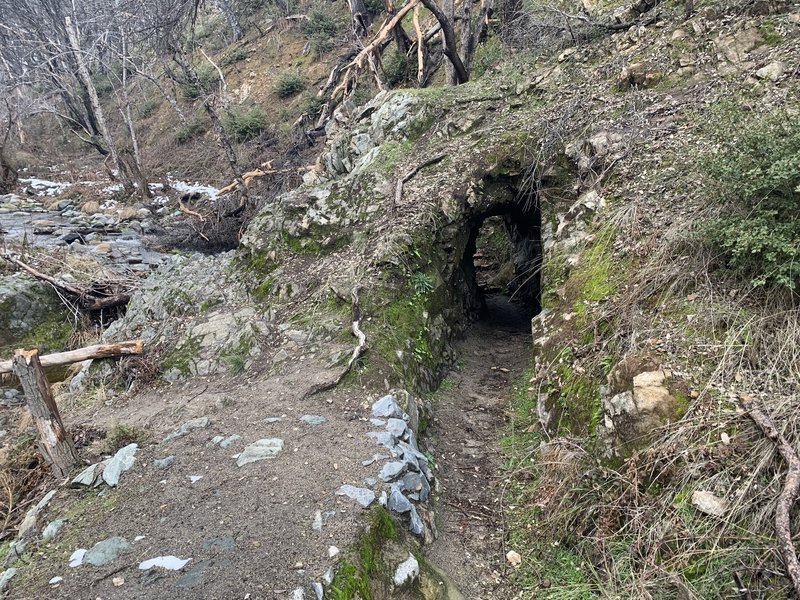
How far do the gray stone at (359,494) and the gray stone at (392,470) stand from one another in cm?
24

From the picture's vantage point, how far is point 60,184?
835 inches

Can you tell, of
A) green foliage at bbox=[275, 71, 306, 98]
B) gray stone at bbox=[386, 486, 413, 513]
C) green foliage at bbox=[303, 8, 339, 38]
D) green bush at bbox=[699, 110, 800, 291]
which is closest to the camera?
green bush at bbox=[699, 110, 800, 291]

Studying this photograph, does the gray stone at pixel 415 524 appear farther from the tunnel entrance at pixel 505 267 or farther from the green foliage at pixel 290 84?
the green foliage at pixel 290 84

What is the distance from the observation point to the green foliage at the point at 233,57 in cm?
2705

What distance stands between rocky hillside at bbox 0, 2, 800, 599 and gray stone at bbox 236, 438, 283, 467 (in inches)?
1.0

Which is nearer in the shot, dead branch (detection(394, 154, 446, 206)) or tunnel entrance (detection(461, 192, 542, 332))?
dead branch (detection(394, 154, 446, 206))

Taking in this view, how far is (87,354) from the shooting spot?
5547 millimetres

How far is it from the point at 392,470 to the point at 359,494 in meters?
0.42

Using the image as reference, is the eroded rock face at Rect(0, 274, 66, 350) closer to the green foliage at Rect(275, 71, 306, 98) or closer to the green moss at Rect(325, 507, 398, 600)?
the green moss at Rect(325, 507, 398, 600)

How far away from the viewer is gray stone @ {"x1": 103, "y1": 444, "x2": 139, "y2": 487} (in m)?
4.08

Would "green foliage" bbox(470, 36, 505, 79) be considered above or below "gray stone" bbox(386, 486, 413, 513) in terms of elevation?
above

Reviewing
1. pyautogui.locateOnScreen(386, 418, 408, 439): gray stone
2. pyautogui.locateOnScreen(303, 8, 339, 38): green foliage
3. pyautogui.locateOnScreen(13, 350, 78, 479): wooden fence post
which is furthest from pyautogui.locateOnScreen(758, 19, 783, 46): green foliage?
pyautogui.locateOnScreen(303, 8, 339, 38): green foliage

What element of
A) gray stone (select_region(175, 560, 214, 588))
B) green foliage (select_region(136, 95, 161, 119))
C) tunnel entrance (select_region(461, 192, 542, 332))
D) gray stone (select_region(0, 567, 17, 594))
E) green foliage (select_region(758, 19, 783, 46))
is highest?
green foliage (select_region(136, 95, 161, 119))

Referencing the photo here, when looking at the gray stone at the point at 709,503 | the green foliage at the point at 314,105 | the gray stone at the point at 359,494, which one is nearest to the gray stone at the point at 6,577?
the gray stone at the point at 359,494
